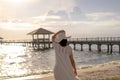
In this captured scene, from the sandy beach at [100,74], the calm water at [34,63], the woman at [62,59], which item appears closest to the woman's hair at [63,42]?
the woman at [62,59]

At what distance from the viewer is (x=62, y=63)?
5195mm

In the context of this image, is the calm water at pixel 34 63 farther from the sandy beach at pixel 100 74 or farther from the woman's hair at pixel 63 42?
the woman's hair at pixel 63 42

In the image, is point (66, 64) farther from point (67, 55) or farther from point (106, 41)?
point (106, 41)

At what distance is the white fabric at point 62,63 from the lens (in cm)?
518

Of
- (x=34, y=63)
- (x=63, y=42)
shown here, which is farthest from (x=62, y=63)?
(x=34, y=63)

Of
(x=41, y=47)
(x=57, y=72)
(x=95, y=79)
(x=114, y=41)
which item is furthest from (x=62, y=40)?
(x=41, y=47)

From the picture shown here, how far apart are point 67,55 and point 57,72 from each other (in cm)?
37

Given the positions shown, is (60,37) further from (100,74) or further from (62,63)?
(100,74)

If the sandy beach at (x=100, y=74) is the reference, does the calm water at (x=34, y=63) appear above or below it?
below

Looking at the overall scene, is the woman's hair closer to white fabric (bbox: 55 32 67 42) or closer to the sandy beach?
white fabric (bbox: 55 32 67 42)

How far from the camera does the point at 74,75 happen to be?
16.9 ft

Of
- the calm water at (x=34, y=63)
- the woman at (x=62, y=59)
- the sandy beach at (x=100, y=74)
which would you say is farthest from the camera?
the calm water at (x=34, y=63)

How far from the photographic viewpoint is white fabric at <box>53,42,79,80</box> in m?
5.18

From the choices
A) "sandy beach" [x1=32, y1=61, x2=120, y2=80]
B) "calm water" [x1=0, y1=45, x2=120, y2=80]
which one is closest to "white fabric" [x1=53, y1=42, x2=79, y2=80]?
"sandy beach" [x1=32, y1=61, x2=120, y2=80]
